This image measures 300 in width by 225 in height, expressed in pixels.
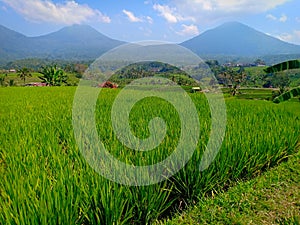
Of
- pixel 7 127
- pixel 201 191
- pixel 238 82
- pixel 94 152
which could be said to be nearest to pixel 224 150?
pixel 201 191

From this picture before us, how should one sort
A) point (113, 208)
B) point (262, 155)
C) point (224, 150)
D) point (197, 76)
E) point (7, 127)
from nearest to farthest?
point (113, 208)
point (224, 150)
point (262, 155)
point (7, 127)
point (197, 76)

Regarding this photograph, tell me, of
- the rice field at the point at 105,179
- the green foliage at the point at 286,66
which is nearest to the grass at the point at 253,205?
the rice field at the point at 105,179

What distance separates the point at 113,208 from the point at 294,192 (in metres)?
1.73

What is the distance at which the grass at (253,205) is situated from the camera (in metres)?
1.88

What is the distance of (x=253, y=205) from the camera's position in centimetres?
208

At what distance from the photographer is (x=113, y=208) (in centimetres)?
145

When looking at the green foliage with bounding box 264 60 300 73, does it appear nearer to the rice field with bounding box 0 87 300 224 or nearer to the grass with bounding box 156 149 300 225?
the rice field with bounding box 0 87 300 224

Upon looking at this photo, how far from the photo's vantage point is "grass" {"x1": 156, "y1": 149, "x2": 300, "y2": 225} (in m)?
1.88

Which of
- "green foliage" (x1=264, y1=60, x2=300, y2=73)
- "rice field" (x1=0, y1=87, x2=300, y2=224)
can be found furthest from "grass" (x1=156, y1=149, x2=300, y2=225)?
"green foliage" (x1=264, y1=60, x2=300, y2=73)

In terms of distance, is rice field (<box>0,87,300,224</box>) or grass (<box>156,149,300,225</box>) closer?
rice field (<box>0,87,300,224</box>)

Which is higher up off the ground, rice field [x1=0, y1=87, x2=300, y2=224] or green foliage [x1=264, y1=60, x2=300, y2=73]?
green foliage [x1=264, y1=60, x2=300, y2=73]

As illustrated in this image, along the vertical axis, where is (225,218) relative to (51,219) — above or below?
below

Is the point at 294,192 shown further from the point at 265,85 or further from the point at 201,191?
the point at 265,85

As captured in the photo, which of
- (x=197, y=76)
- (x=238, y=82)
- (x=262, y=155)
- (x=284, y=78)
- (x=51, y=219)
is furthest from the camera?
(x=238, y=82)
